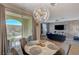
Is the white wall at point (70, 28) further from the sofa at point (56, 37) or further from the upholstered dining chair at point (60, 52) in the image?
the upholstered dining chair at point (60, 52)

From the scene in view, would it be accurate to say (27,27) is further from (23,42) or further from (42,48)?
(42,48)

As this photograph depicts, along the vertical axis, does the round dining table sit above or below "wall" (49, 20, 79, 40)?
below

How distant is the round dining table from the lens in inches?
64.5

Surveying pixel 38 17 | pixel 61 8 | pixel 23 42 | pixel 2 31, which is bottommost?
pixel 23 42

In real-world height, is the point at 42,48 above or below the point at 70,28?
Result: below

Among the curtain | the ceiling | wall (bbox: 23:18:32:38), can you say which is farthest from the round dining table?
the ceiling

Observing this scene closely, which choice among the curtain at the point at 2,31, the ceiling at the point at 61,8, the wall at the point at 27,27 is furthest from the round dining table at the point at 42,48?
the ceiling at the point at 61,8

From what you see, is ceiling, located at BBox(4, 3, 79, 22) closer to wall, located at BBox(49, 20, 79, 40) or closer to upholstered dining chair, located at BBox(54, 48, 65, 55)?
wall, located at BBox(49, 20, 79, 40)

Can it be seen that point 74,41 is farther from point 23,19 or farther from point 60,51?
point 23,19

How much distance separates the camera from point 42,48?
1.64 meters

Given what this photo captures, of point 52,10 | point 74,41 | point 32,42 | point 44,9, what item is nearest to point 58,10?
point 52,10

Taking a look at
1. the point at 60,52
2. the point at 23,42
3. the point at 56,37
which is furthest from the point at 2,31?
the point at 60,52

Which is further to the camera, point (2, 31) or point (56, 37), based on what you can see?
point (56, 37)

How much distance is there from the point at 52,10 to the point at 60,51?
625 millimetres
